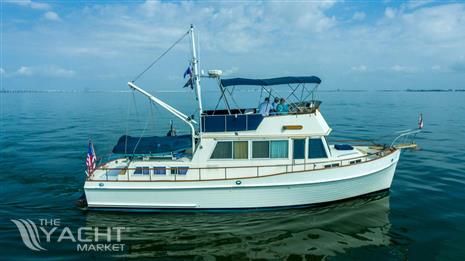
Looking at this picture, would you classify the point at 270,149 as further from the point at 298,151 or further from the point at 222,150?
the point at 222,150

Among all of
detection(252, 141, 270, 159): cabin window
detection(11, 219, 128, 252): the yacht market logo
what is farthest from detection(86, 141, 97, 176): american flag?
detection(252, 141, 270, 159): cabin window

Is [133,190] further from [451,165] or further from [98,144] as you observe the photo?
[451,165]

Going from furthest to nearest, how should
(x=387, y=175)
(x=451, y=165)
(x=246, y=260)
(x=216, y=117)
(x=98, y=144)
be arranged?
(x=98, y=144)
(x=451, y=165)
(x=387, y=175)
(x=216, y=117)
(x=246, y=260)

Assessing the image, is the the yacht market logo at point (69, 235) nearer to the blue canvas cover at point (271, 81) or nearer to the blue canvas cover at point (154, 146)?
the blue canvas cover at point (154, 146)

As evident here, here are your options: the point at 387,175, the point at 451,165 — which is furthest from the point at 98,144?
the point at 451,165

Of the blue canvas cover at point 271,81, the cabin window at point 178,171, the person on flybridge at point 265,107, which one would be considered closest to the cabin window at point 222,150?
the cabin window at point 178,171

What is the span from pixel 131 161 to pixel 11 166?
973 cm

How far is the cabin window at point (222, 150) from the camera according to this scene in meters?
12.5

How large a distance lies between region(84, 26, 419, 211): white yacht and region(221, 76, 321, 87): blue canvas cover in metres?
0.04

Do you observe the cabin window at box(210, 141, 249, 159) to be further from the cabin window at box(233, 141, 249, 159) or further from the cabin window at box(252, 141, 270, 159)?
the cabin window at box(252, 141, 270, 159)

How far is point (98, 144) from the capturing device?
2431 centimetres

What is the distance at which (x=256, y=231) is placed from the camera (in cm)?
1090

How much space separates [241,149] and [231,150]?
1.30 feet

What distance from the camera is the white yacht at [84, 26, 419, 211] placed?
11.5 m
